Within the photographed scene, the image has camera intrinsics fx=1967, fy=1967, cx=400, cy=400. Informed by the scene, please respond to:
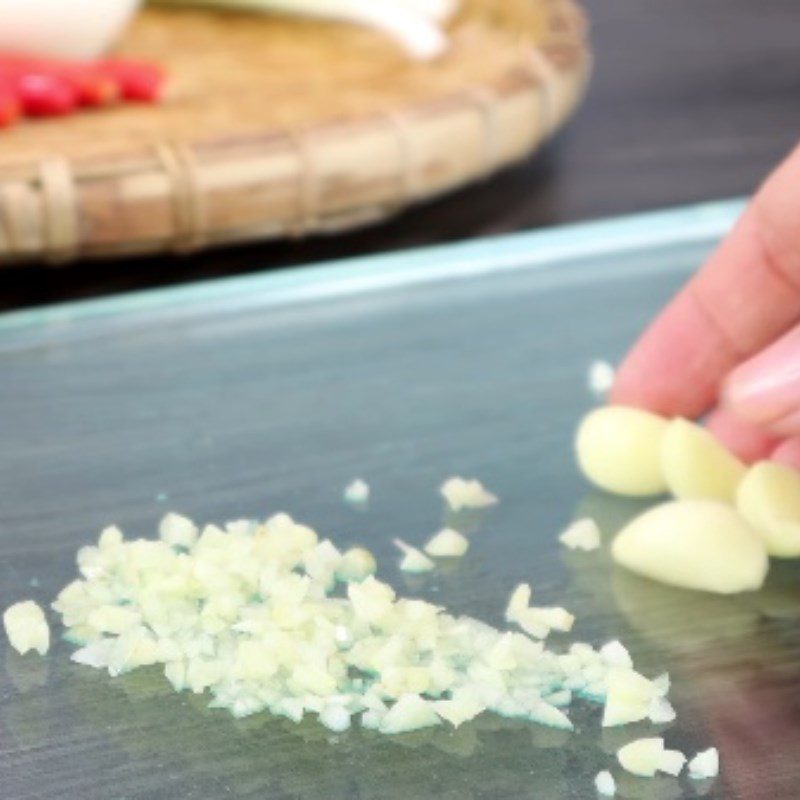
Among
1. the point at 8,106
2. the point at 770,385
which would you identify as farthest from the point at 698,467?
the point at 8,106

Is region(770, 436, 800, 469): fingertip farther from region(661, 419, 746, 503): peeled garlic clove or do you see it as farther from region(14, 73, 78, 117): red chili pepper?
region(14, 73, 78, 117): red chili pepper

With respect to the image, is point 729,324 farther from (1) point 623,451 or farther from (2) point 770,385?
(2) point 770,385

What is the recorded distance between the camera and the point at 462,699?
0.67m

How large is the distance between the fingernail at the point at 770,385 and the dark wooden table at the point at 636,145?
20.5 inches

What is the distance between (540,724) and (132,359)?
0.35 metres

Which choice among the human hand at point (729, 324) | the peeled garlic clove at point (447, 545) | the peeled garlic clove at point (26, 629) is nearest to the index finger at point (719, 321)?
the human hand at point (729, 324)

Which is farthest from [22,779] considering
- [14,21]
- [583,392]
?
[14,21]

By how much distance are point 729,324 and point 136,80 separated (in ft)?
1.68

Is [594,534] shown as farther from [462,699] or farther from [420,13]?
[420,13]

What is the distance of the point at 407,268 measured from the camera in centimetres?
102

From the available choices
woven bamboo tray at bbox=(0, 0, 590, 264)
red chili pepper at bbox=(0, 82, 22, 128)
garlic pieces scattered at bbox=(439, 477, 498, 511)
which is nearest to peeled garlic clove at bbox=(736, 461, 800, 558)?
garlic pieces scattered at bbox=(439, 477, 498, 511)

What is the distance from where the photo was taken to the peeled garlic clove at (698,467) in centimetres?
81

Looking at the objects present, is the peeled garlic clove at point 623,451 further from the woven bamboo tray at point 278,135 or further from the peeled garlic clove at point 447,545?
the woven bamboo tray at point 278,135

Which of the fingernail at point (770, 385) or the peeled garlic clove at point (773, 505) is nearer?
the fingernail at point (770, 385)
